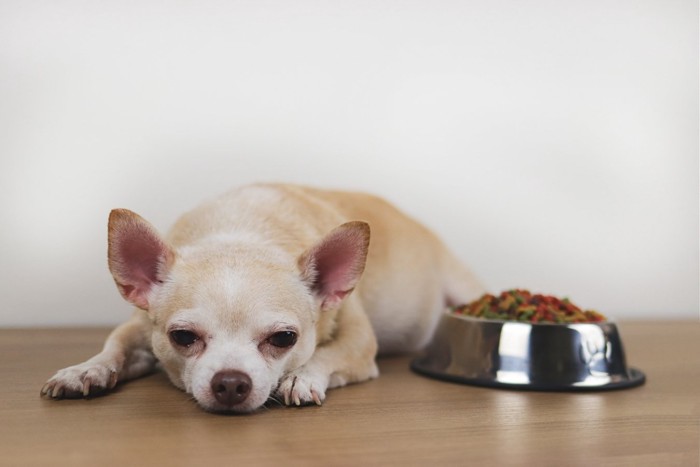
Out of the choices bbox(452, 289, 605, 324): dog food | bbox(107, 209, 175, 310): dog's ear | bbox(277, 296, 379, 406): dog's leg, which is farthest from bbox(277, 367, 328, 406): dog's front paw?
bbox(452, 289, 605, 324): dog food

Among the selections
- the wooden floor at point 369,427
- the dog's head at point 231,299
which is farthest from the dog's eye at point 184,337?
the wooden floor at point 369,427

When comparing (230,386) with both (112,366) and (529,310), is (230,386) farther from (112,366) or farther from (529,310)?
(529,310)

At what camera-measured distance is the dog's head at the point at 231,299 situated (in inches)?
64.9

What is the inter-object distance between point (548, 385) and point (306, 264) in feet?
2.40

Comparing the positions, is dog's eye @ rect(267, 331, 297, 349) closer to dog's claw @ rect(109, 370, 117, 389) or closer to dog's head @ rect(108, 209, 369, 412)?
dog's head @ rect(108, 209, 369, 412)

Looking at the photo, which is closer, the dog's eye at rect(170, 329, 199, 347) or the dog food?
the dog's eye at rect(170, 329, 199, 347)

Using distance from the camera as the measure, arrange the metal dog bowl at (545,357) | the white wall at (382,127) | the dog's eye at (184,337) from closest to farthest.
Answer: the dog's eye at (184,337) → the metal dog bowl at (545,357) → the white wall at (382,127)

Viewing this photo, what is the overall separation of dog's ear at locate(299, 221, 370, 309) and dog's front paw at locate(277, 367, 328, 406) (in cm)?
22

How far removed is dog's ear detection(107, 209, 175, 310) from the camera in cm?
175

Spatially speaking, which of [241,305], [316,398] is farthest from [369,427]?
[241,305]

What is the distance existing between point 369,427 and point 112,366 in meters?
0.72

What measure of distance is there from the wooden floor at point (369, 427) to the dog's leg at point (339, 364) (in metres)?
0.04

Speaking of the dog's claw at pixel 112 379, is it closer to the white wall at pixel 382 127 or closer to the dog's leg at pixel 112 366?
the dog's leg at pixel 112 366

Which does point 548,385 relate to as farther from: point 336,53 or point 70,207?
point 70,207
